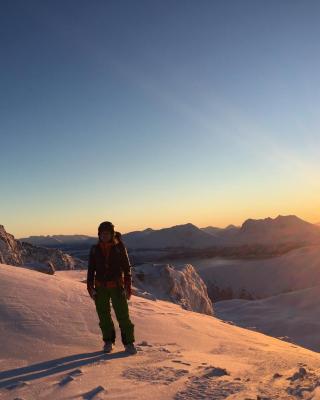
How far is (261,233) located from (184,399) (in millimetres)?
131069

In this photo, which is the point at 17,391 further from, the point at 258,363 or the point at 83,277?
the point at 83,277

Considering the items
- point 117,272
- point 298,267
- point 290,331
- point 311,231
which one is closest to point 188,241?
point 311,231

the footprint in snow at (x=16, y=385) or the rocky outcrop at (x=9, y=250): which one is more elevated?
the rocky outcrop at (x=9, y=250)

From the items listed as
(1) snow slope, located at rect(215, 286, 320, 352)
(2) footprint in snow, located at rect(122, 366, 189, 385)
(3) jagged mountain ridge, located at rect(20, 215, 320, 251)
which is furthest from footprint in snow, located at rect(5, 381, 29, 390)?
(3) jagged mountain ridge, located at rect(20, 215, 320, 251)

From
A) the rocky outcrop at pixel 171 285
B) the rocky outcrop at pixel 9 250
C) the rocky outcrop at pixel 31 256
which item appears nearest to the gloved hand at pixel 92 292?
the rocky outcrop at pixel 31 256

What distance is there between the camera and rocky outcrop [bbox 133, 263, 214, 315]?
1459 centimetres

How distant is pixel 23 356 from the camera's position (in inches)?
185

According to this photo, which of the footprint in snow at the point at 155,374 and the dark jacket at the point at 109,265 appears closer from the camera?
the footprint in snow at the point at 155,374

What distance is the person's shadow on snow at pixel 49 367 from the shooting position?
404 cm

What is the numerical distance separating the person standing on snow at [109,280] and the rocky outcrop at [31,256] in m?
6.54

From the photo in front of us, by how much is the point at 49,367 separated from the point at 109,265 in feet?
4.41

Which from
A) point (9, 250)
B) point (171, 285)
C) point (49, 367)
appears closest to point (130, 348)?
point (49, 367)

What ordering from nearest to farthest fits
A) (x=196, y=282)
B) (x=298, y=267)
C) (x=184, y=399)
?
(x=184, y=399) → (x=196, y=282) → (x=298, y=267)

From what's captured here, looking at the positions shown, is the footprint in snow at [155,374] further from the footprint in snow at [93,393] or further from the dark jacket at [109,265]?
the dark jacket at [109,265]
